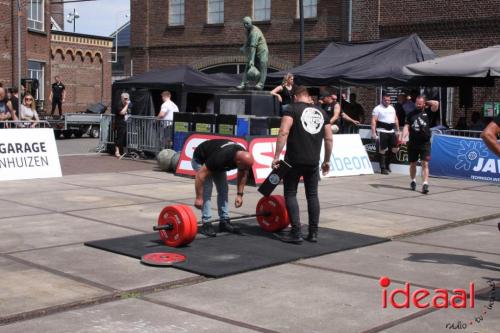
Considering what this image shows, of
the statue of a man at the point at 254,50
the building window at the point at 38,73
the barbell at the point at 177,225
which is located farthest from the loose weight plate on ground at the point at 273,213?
the building window at the point at 38,73

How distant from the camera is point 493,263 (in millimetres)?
7469

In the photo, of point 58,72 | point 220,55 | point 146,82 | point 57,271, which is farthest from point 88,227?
point 58,72

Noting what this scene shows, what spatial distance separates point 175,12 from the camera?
1346 inches

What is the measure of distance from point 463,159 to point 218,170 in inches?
359

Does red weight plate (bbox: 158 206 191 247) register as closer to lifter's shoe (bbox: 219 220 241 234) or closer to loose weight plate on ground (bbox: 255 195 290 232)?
lifter's shoe (bbox: 219 220 241 234)

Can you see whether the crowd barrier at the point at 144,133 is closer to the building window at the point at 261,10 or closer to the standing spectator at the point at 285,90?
the standing spectator at the point at 285,90

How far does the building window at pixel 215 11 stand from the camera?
107 feet

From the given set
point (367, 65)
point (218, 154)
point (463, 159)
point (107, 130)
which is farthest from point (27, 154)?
point (367, 65)

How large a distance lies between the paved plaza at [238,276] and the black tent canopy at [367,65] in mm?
7134

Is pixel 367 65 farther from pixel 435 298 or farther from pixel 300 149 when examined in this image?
pixel 435 298

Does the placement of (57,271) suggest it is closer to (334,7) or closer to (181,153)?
(181,153)

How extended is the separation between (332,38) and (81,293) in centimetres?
2400

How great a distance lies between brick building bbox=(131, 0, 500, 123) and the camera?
25.1m

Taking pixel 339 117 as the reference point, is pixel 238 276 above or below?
below
